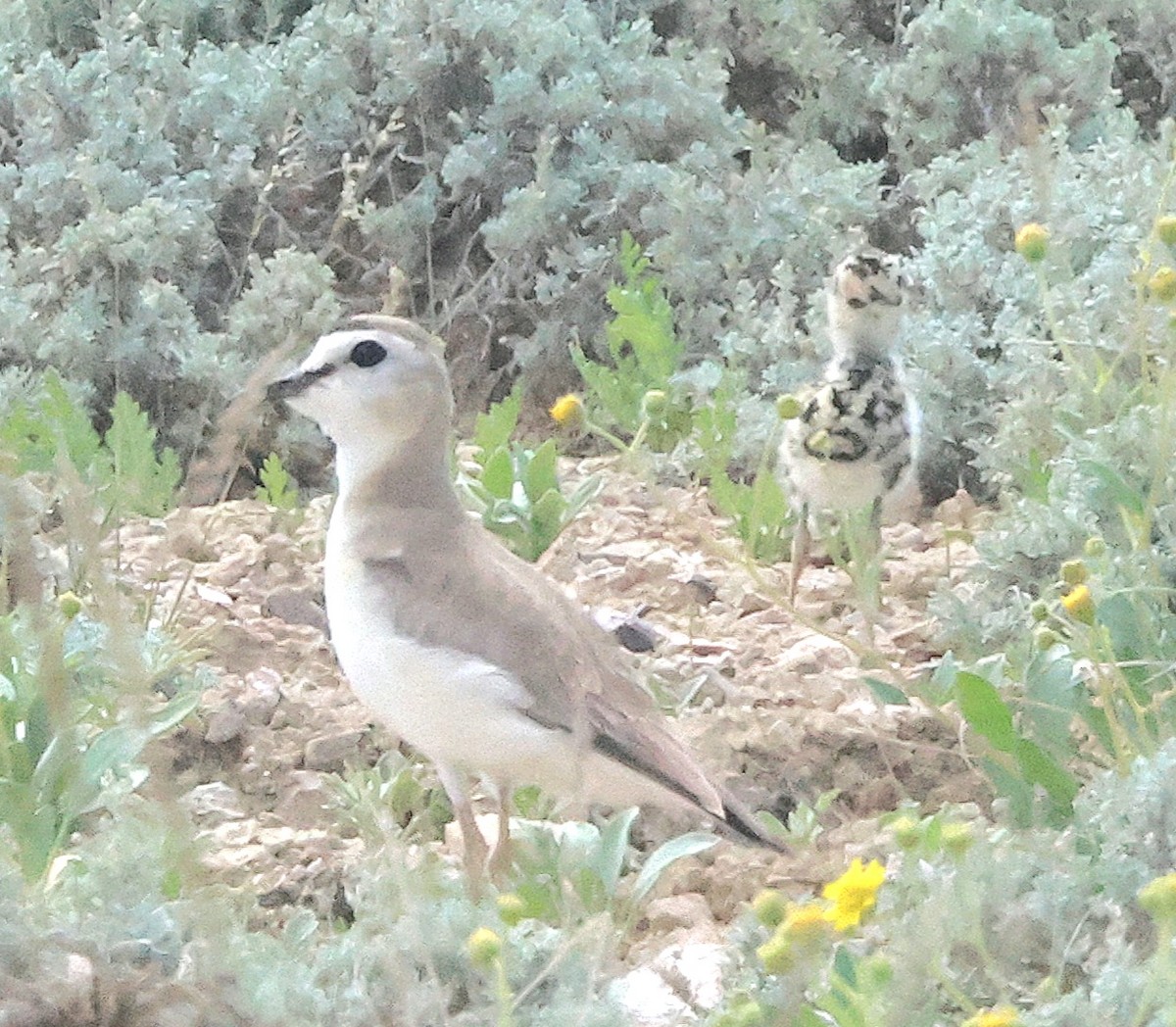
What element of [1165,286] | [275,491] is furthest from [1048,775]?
[275,491]

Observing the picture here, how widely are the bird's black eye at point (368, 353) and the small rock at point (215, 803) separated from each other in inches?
32.6

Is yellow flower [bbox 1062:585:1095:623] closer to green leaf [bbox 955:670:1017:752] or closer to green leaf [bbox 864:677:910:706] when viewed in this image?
green leaf [bbox 955:670:1017:752]

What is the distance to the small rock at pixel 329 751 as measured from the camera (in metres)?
3.80

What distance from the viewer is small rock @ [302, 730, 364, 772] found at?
3.80 m

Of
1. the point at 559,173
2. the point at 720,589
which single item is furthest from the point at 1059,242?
the point at 559,173

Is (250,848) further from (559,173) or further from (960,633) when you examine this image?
(559,173)

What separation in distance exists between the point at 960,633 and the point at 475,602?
142 cm

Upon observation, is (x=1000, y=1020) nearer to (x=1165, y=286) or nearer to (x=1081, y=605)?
(x=1081, y=605)

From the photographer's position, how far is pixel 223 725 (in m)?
3.83

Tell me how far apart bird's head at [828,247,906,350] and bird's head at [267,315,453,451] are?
5.57 ft

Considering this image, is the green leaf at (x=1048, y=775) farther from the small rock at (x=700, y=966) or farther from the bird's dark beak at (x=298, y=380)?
the bird's dark beak at (x=298, y=380)

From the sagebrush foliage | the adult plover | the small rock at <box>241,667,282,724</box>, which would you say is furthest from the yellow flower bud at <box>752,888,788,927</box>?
the sagebrush foliage

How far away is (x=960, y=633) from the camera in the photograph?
4.25 meters

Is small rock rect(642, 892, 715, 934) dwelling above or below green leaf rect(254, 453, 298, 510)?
above
